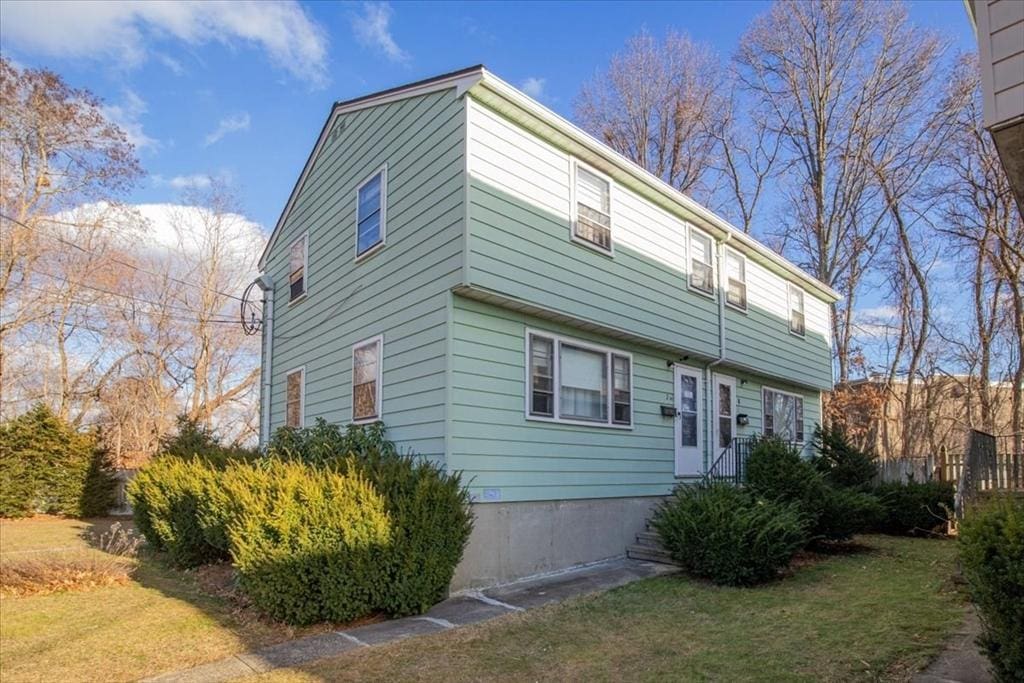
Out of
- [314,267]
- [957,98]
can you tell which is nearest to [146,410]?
[314,267]

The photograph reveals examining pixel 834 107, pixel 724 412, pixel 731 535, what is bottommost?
pixel 731 535

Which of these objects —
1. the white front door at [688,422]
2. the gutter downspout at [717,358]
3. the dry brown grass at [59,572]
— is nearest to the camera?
the dry brown grass at [59,572]

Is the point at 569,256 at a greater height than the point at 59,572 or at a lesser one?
greater

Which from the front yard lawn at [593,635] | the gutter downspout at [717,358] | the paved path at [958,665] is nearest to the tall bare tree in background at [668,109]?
the gutter downspout at [717,358]

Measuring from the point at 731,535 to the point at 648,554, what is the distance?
1.99 meters

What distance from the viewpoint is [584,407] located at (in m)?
9.41

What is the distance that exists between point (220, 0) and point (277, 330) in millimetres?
6052

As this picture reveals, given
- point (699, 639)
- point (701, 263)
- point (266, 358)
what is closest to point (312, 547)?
point (699, 639)

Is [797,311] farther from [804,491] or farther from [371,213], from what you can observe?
[371,213]

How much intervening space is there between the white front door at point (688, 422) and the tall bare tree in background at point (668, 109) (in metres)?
14.8

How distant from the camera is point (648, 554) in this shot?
31.1 ft

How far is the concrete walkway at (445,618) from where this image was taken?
520cm

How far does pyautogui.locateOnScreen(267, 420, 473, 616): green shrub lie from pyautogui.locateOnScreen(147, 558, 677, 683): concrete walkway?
22 centimetres

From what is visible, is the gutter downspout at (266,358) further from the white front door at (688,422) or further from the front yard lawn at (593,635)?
the white front door at (688,422)
